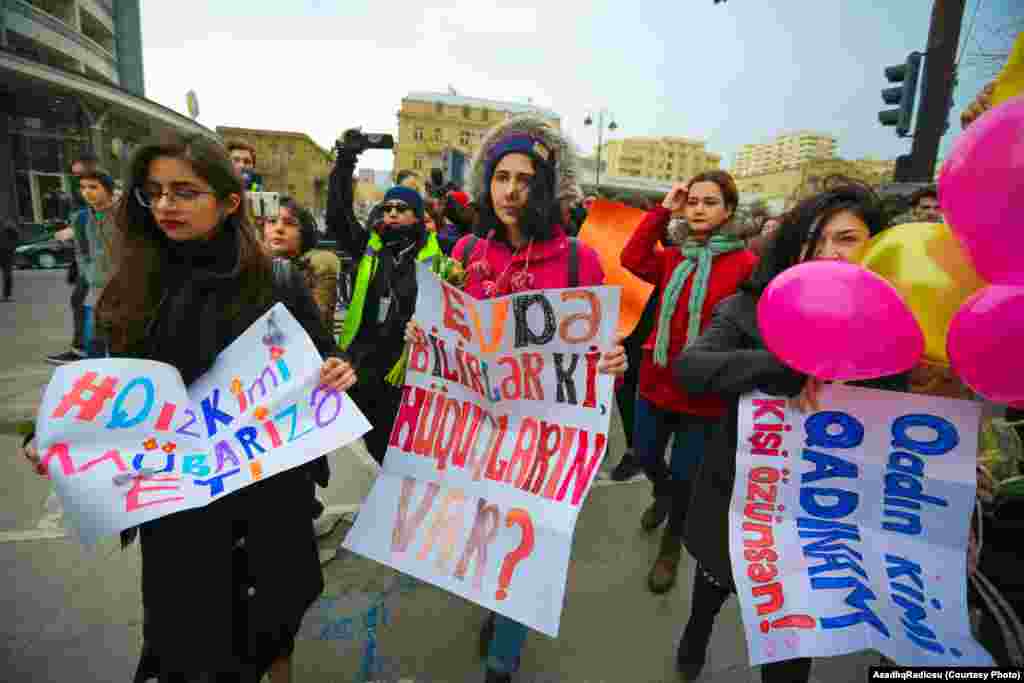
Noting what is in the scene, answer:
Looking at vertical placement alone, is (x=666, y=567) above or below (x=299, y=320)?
below

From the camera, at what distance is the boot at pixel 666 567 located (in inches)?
102

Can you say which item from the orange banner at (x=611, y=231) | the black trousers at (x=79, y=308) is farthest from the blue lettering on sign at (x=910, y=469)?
the black trousers at (x=79, y=308)

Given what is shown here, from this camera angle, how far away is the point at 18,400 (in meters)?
4.70

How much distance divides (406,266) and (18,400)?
15.0 ft

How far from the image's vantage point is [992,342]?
105cm

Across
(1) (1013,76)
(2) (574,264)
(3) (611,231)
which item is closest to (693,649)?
(2) (574,264)

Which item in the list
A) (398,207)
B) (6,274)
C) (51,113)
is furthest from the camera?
(51,113)

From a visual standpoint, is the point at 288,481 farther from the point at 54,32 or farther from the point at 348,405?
the point at 54,32

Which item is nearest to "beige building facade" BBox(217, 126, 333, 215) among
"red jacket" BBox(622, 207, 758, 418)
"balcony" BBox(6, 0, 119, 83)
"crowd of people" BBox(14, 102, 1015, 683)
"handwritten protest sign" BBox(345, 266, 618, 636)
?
"balcony" BBox(6, 0, 119, 83)

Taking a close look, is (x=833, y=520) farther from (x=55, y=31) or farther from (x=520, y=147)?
(x=55, y=31)

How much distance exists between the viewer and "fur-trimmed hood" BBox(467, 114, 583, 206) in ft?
6.88

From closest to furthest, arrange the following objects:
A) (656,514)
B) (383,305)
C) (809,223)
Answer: (809,223), (383,305), (656,514)

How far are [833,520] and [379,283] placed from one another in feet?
7.85

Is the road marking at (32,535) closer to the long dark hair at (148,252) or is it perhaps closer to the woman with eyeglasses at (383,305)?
the woman with eyeglasses at (383,305)
